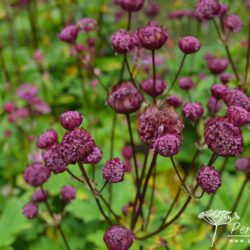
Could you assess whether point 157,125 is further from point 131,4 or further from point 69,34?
point 69,34

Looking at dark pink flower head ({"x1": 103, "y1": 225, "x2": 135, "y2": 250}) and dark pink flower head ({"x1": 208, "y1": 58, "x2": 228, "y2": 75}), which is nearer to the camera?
dark pink flower head ({"x1": 103, "y1": 225, "x2": 135, "y2": 250})

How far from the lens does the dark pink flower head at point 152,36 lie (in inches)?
57.4

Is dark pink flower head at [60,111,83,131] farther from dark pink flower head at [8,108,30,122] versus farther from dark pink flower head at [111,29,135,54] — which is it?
dark pink flower head at [8,108,30,122]

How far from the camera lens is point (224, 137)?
1.26m

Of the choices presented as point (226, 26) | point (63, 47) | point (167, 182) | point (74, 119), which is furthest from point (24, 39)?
point (74, 119)

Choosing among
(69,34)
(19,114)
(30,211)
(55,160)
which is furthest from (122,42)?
(19,114)

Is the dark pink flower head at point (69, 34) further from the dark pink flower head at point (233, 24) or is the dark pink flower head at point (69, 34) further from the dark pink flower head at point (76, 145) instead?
the dark pink flower head at point (76, 145)

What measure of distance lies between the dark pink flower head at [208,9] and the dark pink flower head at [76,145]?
716 mm

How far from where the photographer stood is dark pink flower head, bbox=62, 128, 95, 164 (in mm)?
1274

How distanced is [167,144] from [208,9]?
2.26 ft

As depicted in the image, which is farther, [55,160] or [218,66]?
[218,66]

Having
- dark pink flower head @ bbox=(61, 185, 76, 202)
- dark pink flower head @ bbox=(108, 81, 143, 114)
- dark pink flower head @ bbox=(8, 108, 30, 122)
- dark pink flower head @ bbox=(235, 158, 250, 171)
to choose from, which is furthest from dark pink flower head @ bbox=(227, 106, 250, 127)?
dark pink flower head @ bbox=(8, 108, 30, 122)

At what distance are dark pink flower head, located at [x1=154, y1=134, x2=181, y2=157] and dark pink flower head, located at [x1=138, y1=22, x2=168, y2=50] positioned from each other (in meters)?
0.34

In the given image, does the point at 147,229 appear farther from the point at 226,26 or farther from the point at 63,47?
the point at 63,47
